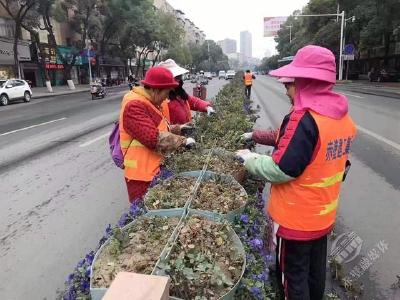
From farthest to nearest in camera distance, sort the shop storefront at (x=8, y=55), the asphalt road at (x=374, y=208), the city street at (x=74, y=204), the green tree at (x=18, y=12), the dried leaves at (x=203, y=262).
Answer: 1. the shop storefront at (x=8, y=55)
2. the green tree at (x=18, y=12)
3. the city street at (x=74, y=204)
4. the asphalt road at (x=374, y=208)
5. the dried leaves at (x=203, y=262)

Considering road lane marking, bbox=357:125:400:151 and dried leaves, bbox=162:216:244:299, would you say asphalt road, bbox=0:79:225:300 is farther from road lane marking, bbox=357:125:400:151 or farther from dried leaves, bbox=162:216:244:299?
road lane marking, bbox=357:125:400:151

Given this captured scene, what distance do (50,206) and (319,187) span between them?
14.6 ft

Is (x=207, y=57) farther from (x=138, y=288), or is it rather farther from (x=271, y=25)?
(x=138, y=288)

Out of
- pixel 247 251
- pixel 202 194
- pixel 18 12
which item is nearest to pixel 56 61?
pixel 18 12

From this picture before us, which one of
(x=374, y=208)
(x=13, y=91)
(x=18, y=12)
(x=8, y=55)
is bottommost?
(x=374, y=208)

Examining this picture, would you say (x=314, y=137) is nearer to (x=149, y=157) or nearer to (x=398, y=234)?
(x=149, y=157)

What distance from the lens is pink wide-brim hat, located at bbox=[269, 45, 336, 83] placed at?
2.21 m

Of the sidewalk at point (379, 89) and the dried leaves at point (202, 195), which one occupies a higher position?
the dried leaves at point (202, 195)

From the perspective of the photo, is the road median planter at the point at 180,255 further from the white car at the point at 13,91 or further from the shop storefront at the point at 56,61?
the shop storefront at the point at 56,61

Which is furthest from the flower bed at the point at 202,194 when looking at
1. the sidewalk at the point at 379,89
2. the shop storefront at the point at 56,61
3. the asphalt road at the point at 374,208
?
the shop storefront at the point at 56,61

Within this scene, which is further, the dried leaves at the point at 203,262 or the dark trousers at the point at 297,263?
the dark trousers at the point at 297,263

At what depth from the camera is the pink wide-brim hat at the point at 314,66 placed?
221 cm

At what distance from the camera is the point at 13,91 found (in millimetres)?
24359

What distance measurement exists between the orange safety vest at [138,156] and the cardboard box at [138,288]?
1.64 m
